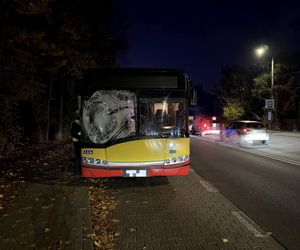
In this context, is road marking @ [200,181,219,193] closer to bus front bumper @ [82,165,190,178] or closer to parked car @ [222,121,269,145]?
bus front bumper @ [82,165,190,178]

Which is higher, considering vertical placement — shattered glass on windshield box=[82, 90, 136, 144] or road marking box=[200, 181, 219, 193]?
shattered glass on windshield box=[82, 90, 136, 144]

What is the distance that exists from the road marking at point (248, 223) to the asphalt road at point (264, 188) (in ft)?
0.44

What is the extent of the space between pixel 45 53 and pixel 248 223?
1335 centimetres

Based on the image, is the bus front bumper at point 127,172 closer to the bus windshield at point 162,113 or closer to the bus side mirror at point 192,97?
the bus windshield at point 162,113

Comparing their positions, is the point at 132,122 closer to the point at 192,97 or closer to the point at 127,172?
the point at 127,172

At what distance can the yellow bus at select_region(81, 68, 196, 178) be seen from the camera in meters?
8.70

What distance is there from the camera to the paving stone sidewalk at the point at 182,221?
17.1ft

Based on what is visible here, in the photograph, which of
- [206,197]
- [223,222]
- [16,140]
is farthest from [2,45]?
[223,222]

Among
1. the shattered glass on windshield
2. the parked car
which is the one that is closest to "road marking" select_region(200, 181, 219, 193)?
the shattered glass on windshield

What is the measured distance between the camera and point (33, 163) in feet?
44.6

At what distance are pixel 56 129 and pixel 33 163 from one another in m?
13.2

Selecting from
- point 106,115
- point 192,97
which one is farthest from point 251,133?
point 106,115

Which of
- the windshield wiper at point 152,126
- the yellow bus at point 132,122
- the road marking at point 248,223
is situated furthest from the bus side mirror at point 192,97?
the road marking at point 248,223

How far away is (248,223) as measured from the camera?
6.11 m
